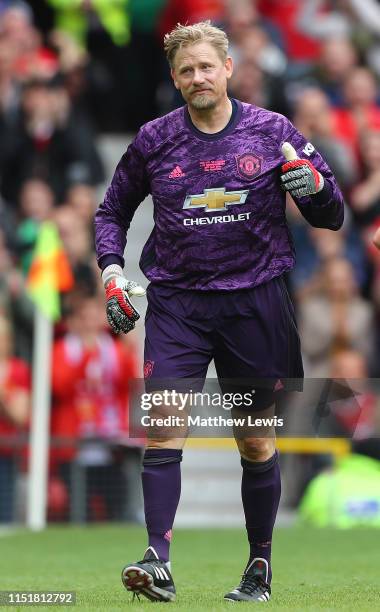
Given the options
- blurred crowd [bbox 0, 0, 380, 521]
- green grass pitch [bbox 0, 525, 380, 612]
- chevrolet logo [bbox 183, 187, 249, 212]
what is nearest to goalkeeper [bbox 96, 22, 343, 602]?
chevrolet logo [bbox 183, 187, 249, 212]

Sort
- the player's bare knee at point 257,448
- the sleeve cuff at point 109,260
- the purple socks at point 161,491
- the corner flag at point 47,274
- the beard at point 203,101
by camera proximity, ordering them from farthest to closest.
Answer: the corner flag at point 47,274 → the sleeve cuff at point 109,260 → the player's bare knee at point 257,448 → the beard at point 203,101 → the purple socks at point 161,491

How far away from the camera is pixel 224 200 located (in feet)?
22.3

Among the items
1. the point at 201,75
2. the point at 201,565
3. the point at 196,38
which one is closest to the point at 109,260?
the point at 201,75

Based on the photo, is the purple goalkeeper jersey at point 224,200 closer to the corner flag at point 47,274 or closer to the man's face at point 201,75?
the man's face at point 201,75

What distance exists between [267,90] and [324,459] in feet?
12.1

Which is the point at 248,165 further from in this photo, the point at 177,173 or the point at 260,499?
the point at 260,499

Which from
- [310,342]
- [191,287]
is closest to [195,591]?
[191,287]

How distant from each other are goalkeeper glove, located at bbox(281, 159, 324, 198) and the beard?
1.33 feet

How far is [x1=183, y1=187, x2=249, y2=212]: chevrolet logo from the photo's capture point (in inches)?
267

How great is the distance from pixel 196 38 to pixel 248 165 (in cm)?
57

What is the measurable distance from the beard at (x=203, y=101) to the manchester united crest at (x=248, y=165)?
244 mm

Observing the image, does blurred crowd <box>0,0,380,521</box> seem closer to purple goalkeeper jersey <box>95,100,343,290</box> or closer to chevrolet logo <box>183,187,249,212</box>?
purple goalkeeper jersey <box>95,100,343,290</box>

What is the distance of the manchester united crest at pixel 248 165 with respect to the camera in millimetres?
6805

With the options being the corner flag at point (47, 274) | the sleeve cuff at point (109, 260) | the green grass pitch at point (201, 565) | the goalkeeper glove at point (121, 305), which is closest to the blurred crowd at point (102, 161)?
the corner flag at point (47, 274)
